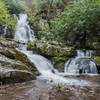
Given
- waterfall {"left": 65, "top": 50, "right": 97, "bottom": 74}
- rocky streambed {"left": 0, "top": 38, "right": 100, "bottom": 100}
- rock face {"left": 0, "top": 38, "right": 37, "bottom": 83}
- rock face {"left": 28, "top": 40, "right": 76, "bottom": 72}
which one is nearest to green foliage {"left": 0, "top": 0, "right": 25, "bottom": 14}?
rocky streambed {"left": 0, "top": 38, "right": 100, "bottom": 100}

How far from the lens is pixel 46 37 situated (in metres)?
15.0

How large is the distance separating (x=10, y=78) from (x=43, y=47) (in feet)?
16.8

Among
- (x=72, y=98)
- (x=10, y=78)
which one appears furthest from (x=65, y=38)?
(x=72, y=98)

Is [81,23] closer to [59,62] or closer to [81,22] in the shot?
[81,22]

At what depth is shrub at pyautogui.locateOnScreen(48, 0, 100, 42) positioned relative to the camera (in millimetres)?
10161

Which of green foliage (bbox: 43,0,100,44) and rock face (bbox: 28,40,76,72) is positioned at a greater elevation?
green foliage (bbox: 43,0,100,44)

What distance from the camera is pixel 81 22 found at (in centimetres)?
1019

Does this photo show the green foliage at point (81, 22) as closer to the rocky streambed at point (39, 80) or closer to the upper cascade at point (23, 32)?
the rocky streambed at point (39, 80)

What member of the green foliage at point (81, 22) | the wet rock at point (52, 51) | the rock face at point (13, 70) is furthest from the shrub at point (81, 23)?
the rock face at point (13, 70)

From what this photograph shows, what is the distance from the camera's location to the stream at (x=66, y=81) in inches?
123

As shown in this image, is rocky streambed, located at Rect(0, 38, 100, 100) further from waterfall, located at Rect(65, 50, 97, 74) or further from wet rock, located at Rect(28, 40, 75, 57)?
waterfall, located at Rect(65, 50, 97, 74)

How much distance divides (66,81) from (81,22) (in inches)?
274

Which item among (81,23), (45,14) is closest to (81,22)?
(81,23)

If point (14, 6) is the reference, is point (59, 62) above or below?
below
